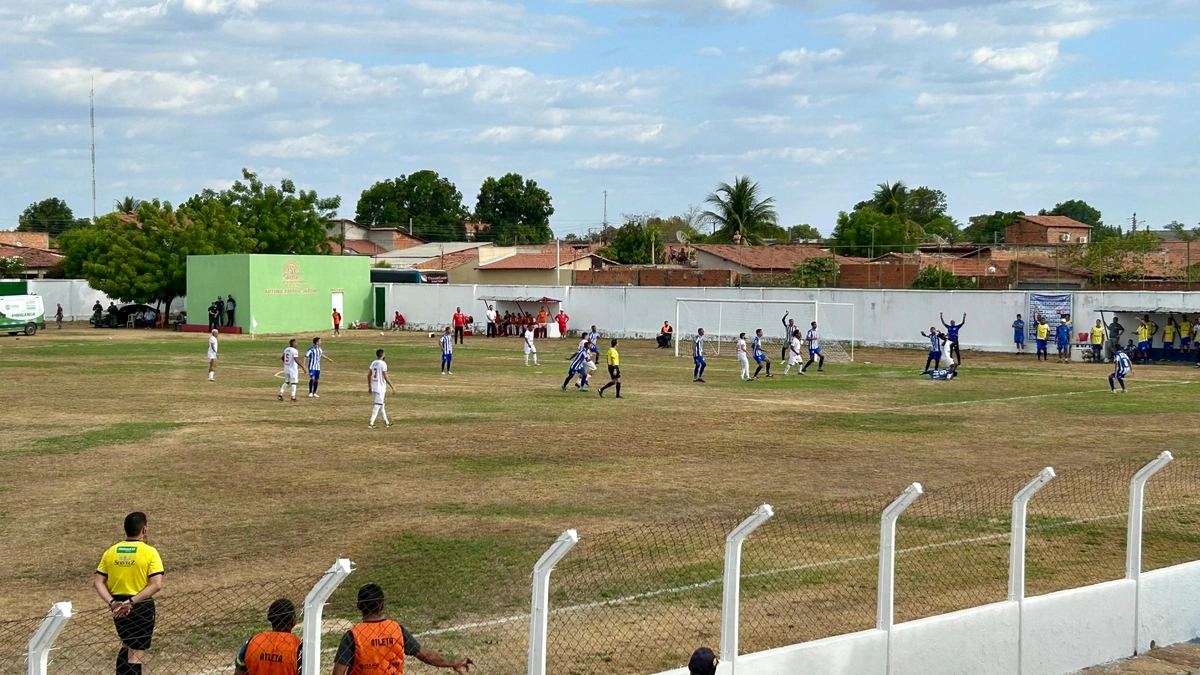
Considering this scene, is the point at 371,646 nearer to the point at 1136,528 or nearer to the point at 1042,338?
the point at 1136,528

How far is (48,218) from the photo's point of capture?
159750mm

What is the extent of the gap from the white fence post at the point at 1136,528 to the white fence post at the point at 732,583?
3.96 m

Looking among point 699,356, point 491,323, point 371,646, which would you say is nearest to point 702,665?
point 371,646

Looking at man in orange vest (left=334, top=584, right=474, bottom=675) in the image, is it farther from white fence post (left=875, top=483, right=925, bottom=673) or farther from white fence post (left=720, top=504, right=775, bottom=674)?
white fence post (left=875, top=483, right=925, bottom=673)

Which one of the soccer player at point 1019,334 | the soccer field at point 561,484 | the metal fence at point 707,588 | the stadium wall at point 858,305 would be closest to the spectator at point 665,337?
the stadium wall at point 858,305

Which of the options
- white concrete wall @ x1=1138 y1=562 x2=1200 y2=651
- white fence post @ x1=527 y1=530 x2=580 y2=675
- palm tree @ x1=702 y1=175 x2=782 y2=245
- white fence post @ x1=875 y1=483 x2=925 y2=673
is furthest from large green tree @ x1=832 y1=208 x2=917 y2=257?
white fence post @ x1=527 y1=530 x2=580 y2=675

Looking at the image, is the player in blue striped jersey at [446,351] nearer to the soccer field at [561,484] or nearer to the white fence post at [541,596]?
the soccer field at [561,484]

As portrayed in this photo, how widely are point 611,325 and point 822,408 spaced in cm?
3343

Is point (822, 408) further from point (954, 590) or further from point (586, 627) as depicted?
point (586, 627)

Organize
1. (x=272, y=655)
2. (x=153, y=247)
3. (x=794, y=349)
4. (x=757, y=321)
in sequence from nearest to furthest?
(x=272, y=655) < (x=794, y=349) < (x=757, y=321) < (x=153, y=247)

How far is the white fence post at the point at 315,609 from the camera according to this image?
636 centimetres

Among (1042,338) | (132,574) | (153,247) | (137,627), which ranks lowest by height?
(137,627)

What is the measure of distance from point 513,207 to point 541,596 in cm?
12695

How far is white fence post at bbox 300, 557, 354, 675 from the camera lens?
20.9 ft
